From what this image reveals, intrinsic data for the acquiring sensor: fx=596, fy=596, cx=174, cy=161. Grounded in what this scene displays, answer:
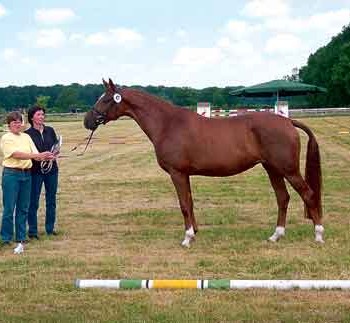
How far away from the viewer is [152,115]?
8.67 metres

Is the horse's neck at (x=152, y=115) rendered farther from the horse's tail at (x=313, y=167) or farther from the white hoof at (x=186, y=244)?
the horse's tail at (x=313, y=167)

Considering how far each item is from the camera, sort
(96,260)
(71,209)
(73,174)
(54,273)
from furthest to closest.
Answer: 1. (73,174)
2. (71,209)
3. (96,260)
4. (54,273)

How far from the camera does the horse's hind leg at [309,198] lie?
8.27 meters

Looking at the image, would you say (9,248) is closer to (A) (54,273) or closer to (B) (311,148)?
(A) (54,273)

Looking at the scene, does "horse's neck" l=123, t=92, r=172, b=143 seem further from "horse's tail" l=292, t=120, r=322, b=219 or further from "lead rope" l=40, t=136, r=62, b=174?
"horse's tail" l=292, t=120, r=322, b=219

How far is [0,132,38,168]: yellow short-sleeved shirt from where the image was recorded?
795 cm

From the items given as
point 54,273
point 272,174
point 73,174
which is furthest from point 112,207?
point 73,174

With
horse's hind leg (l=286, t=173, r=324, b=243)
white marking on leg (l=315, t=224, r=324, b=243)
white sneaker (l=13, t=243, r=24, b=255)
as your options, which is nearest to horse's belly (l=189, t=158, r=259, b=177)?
horse's hind leg (l=286, t=173, r=324, b=243)

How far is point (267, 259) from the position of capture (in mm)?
7320

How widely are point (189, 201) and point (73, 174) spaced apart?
30.5 feet

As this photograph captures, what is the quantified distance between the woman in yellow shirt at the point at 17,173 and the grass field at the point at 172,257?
409 millimetres

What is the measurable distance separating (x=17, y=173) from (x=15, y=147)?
0.41 m

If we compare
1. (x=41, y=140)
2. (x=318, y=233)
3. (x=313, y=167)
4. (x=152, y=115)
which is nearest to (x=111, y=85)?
(x=152, y=115)

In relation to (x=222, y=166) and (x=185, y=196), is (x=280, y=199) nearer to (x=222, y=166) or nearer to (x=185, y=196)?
(x=222, y=166)
